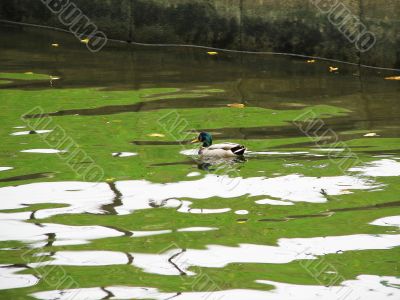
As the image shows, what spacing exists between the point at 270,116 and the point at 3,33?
28.0ft

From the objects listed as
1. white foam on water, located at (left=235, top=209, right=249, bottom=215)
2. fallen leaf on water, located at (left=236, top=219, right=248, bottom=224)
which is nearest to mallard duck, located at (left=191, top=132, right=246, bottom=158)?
white foam on water, located at (left=235, top=209, right=249, bottom=215)

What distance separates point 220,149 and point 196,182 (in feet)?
3.14

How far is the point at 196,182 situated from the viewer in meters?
11.8

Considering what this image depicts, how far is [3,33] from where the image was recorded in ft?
70.6

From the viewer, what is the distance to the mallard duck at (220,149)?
40.7 ft

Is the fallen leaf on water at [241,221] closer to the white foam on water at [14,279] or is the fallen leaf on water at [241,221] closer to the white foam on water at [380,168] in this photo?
the white foam on water at [380,168]

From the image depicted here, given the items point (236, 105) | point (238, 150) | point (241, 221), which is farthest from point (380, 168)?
point (236, 105)

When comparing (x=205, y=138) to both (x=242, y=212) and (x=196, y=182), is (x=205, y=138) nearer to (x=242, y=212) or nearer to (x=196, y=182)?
(x=196, y=182)

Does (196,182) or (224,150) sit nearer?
(196,182)

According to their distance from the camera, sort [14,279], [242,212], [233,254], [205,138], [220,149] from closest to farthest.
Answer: [14,279]
[233,254]
[242,212]
[220,149]
[205,138]

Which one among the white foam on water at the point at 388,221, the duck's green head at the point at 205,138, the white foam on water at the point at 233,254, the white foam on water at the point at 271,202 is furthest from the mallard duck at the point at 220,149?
the white foam on water at the point at 233,254

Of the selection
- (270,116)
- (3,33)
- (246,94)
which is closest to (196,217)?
(270,116)

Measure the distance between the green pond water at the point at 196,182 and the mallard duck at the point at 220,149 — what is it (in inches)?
5.2

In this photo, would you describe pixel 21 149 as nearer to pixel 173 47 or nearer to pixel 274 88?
pixel 274 88
